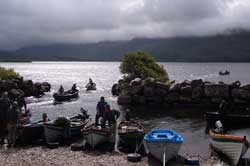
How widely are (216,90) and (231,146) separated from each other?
3821cm

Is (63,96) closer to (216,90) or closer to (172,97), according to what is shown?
(172,97)

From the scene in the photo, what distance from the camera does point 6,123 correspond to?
29.5 metres

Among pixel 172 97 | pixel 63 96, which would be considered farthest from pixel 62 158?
pixel 63 96

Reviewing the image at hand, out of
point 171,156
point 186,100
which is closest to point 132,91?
point 186,100

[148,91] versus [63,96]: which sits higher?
[148,91]

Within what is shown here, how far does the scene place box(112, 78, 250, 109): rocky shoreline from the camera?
6222cm

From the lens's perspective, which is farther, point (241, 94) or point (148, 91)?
point (148, 91)

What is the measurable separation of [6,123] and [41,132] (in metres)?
2.70

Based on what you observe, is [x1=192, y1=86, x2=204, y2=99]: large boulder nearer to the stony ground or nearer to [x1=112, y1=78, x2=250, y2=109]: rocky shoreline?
[x1=112, y1=78, x2=250, y2=109]: rocky shoreline

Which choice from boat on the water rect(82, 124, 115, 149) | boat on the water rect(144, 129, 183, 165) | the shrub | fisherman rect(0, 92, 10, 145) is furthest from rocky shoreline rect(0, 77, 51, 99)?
boat on the water rect(144, 129, 183, 165)

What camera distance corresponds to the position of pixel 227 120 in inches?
1615

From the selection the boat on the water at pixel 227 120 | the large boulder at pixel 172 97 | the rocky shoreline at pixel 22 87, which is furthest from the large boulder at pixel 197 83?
the rocky shoreline at pixel 22 87

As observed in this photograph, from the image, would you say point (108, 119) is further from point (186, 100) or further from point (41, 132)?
point (186, 100)

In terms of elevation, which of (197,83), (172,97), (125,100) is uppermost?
(197,83)
